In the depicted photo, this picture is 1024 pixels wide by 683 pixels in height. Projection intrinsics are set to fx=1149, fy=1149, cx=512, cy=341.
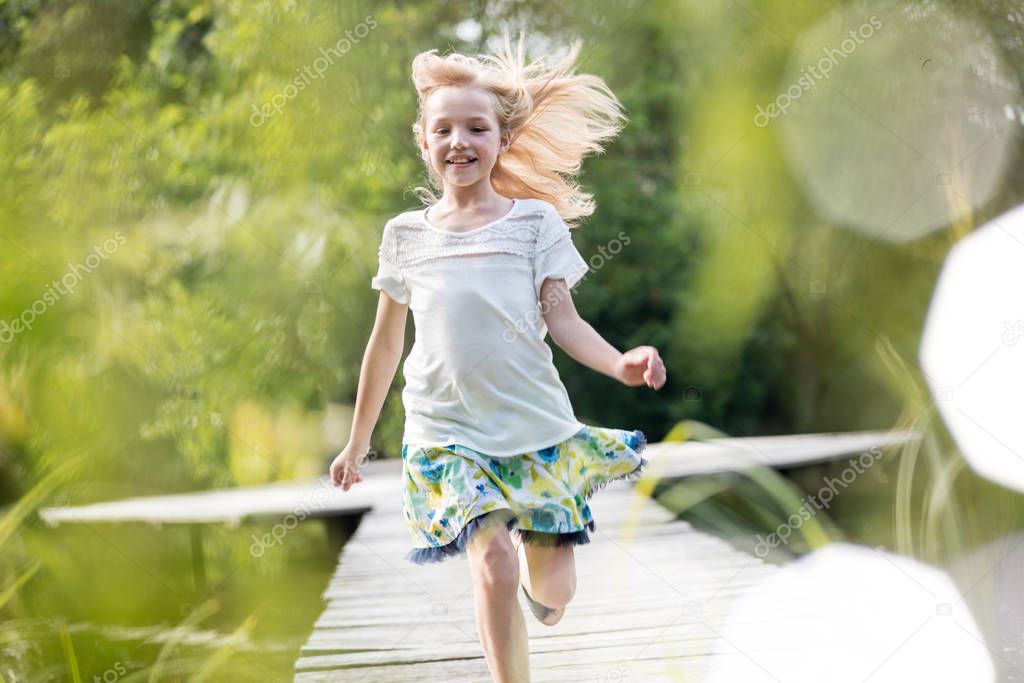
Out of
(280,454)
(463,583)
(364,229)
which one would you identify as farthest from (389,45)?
(463,583)

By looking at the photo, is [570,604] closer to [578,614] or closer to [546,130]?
[578,614]

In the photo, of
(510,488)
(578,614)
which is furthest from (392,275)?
(578,614)

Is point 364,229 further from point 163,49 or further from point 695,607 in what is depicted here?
point 695,607

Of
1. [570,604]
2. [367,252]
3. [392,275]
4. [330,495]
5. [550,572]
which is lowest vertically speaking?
[330,495]

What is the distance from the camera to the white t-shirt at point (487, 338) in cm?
179

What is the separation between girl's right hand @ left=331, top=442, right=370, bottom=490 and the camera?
186cm

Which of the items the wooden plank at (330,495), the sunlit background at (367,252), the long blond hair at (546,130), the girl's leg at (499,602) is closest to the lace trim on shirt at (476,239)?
the long blond hair at (546,130)

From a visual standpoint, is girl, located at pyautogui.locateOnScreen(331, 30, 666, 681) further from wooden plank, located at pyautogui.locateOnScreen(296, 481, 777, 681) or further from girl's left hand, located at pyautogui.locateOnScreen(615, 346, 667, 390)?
wooden plank, located at pyautogui.locateOnScreen(296, 481, 777, 681)

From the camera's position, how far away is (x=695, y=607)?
2627 millimetres

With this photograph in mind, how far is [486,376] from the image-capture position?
1.79 metres

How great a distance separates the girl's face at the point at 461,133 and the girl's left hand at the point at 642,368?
0.42m

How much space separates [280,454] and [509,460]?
3.81 meters

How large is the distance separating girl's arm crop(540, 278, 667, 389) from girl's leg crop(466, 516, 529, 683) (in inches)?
11.4

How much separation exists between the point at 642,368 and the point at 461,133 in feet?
1.66
